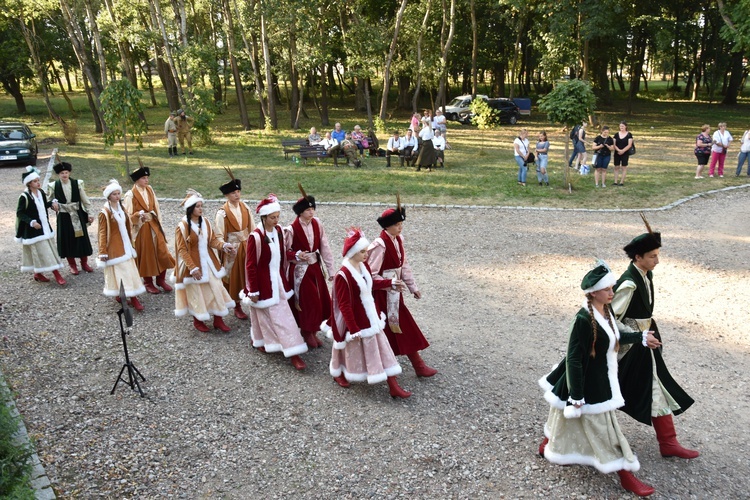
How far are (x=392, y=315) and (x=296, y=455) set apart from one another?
1.59 meters

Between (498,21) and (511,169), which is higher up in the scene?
(498,21)

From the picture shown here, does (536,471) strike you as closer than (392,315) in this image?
Yes

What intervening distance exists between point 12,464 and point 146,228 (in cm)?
471

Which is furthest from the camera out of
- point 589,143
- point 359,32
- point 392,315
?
point 359,32

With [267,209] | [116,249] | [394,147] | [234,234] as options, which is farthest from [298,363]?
[394,147]

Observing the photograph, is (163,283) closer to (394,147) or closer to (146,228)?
(146,228)

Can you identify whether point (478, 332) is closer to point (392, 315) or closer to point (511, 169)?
point (392, 315)

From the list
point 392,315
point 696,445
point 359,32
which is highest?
point 359,32

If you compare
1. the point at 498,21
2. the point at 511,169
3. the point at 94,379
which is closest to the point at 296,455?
the point at 94,379

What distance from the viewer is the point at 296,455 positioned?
16.9 feet

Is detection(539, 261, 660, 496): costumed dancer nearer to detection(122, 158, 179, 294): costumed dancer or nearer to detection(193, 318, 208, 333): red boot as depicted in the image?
detection(193, 318, 208, 333): red boot

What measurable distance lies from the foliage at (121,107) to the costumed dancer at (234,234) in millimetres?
9549

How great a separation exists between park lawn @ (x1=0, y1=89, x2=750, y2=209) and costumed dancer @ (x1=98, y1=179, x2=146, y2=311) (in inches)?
260

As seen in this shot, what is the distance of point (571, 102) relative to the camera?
13922 mm
